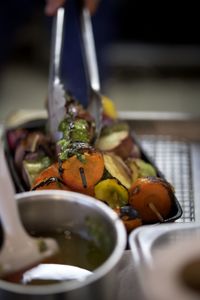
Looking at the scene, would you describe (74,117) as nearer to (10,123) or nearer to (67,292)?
(10,123)

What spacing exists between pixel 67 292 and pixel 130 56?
2086 millimetres

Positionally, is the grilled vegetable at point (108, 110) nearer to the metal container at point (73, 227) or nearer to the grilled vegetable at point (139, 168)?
the grilled vegetable at point (139, 168)

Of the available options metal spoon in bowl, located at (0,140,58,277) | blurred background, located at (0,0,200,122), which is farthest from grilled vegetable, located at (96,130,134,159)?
blurred background, located at (0,0,200,122)

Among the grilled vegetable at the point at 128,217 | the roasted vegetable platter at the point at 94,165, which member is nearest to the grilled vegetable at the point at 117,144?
the roasted vegetable platter at the point at 94,165

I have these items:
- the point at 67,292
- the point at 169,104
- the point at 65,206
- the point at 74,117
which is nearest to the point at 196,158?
the point at 74,117

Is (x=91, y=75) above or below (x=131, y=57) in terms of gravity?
above

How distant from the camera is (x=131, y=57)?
8.57 ft

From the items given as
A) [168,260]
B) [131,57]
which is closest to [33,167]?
[168,260]

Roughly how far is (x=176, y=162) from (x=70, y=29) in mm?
742

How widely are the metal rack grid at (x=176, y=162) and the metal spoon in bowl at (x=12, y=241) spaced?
35cm

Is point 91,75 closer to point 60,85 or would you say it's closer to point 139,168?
point 60,85

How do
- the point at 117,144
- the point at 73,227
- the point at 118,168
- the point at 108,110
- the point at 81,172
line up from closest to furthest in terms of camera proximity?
the point at 73,227
the point at 81,172
the point at 118,168
the point at 117,144
the point at 108,110

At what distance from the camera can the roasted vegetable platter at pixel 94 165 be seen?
0.85 m

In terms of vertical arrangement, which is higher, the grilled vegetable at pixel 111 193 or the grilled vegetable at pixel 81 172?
the grilled vegetable at pixel 81 172
